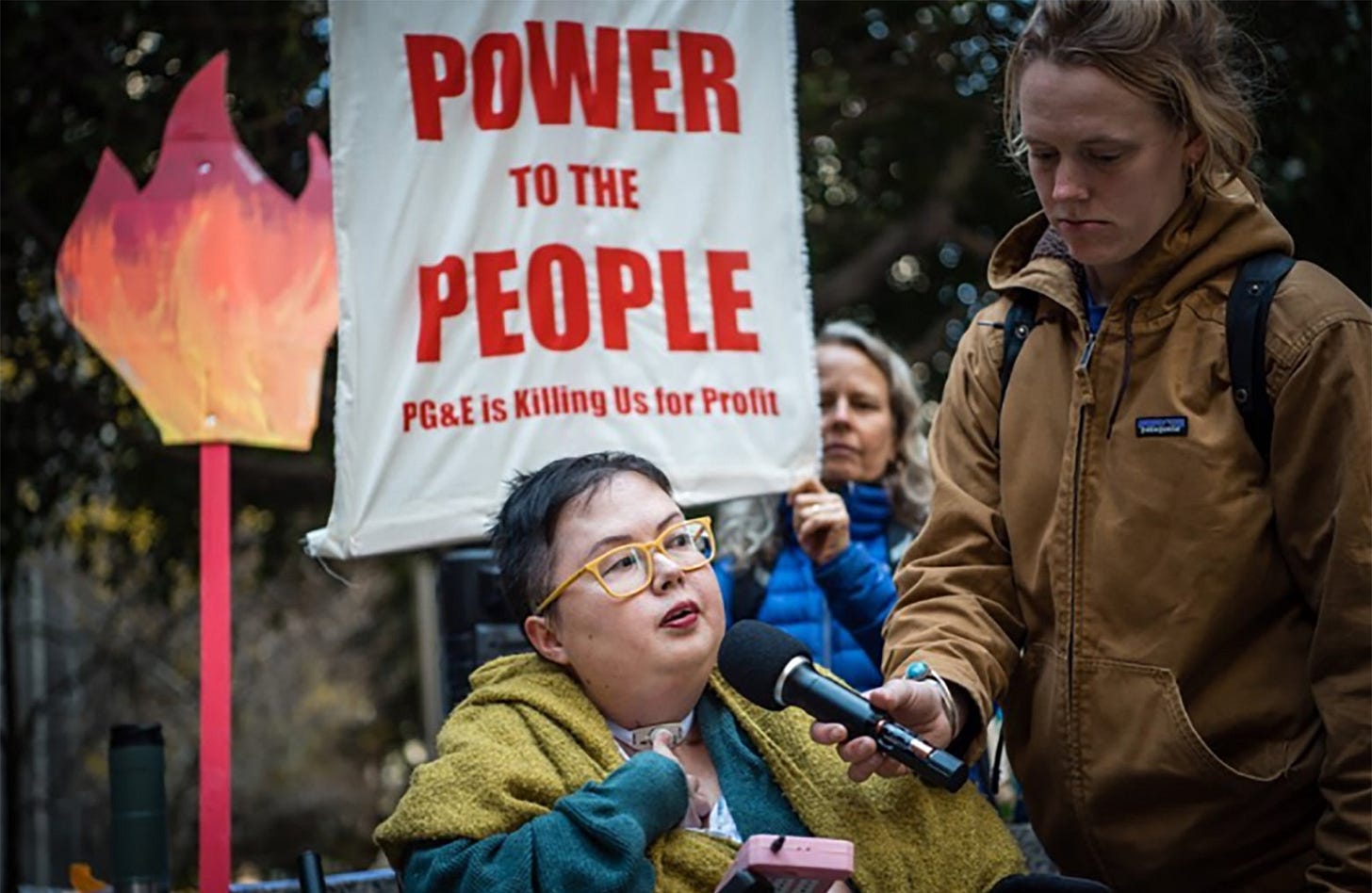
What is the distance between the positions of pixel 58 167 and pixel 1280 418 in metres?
5.79

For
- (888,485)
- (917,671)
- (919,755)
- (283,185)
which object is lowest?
(919,755)

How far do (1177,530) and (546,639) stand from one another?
1.07m

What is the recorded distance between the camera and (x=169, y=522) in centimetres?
883

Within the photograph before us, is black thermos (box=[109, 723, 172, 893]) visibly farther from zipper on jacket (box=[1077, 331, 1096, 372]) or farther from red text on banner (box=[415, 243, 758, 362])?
zipper on jacket (box=[1077, 331, 1096, 372])

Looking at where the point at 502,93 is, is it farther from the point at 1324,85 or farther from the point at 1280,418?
the point at 1324,85

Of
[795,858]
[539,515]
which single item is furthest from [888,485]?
[795,858]

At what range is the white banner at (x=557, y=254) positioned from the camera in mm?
4148

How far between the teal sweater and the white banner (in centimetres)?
145

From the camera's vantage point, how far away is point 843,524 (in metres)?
4.42

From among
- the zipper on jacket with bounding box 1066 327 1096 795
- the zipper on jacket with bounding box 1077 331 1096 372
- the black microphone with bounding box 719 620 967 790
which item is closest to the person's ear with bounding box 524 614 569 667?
the black microphone with bounding box 719 620 967 790

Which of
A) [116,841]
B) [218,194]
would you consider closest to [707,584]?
[116,841]

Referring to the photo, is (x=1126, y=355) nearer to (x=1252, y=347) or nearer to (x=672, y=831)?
(x=1252, y=347)

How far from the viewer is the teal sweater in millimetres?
2625

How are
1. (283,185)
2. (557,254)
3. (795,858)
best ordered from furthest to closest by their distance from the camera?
(283,185)
(557,254)
(795,858)
